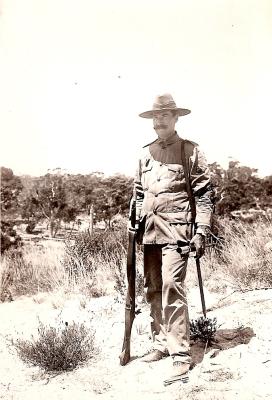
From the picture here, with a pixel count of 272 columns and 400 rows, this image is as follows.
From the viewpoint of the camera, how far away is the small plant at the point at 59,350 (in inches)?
170

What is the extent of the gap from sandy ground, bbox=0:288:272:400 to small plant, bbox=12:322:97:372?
0.26ft

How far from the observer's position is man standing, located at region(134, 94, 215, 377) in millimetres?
3836

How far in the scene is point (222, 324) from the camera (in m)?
4.65

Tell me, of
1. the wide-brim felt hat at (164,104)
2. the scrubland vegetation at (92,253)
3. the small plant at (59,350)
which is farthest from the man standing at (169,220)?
the scrubland vegetation at (92,253)

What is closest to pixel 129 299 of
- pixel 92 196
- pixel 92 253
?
pixel 92 253

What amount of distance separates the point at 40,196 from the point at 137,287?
15.7m

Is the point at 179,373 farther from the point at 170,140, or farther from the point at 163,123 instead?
the point at 163,123

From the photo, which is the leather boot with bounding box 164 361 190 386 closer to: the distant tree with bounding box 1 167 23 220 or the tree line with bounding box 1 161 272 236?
the tree line with bounding box 1 161 272 236

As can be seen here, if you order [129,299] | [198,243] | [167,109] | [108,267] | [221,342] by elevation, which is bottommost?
[221,342]

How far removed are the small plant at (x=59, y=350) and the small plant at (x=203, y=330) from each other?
95 cm

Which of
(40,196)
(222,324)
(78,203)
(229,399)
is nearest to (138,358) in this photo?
(222,324)

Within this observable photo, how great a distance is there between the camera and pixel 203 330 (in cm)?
439

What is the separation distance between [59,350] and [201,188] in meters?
1.91

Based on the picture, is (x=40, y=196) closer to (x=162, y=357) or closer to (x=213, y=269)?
(x=213, y=269)
